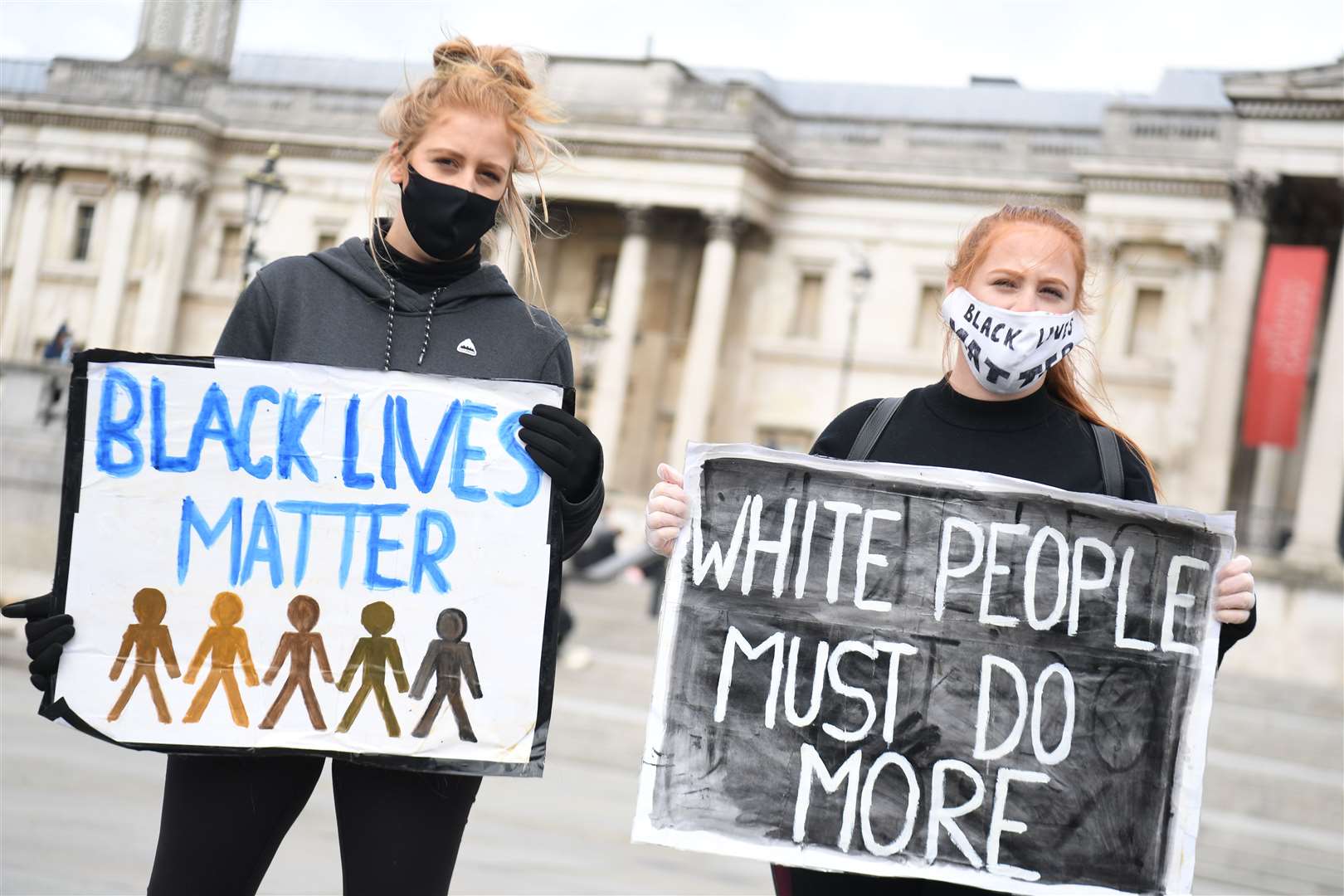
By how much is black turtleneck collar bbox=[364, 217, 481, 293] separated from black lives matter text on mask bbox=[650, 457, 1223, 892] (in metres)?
0.67

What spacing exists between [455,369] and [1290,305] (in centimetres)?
3302

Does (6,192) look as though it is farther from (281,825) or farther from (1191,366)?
(281,825)

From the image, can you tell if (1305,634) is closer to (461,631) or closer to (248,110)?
(461,631)

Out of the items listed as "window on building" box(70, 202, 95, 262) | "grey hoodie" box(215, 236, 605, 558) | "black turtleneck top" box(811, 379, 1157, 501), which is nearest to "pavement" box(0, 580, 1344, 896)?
"grey hoodie" box(215, 236, 605, 558)

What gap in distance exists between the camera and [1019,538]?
11.4 feet

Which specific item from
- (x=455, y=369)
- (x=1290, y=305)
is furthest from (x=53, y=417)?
(x=1290, y=305)

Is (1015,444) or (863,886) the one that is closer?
(863,886)

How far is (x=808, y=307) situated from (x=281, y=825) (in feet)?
139

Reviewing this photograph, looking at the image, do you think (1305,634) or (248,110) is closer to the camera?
(1305,634)

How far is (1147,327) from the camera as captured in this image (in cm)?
3997

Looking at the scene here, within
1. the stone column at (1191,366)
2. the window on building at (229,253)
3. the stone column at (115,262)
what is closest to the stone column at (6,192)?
the stone column at (115,262)

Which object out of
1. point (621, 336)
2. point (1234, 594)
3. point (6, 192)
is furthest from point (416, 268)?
point (6, 192)

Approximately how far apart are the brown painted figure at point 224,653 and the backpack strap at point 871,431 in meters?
1.30

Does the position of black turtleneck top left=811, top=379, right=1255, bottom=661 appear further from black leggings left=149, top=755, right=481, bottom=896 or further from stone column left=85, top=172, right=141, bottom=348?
stone column left=85, top=172, right=141, bottom=348
